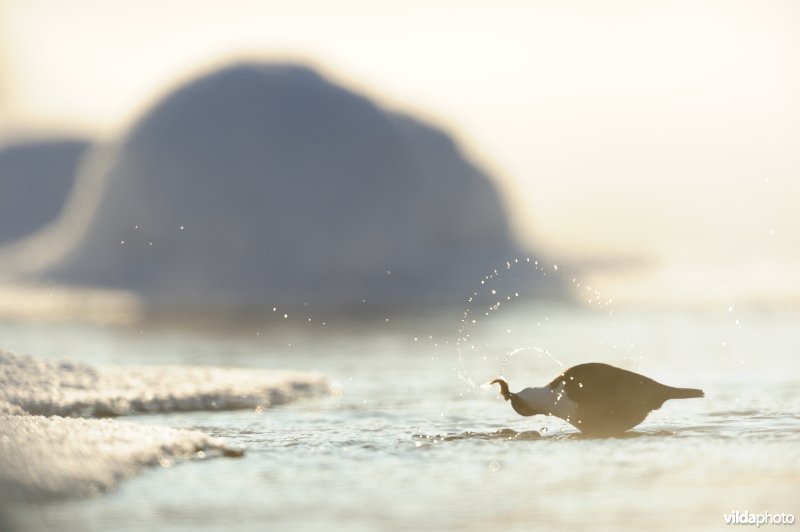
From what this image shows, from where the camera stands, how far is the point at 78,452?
12797 millimetres

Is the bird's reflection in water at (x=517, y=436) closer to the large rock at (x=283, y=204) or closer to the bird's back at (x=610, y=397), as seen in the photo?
the bird's back at (x=610, y=397)

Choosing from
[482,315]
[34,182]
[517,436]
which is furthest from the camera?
[34,182]

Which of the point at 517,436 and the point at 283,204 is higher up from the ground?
the point at 283,204

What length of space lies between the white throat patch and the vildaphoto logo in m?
5.15

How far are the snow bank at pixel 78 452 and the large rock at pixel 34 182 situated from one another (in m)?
139

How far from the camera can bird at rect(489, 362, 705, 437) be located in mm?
15492

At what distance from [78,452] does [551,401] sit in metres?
6.06

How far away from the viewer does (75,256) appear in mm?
111312

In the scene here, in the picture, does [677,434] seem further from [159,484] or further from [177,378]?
[177,378]

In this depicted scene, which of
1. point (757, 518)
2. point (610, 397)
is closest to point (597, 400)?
point (610, 397)

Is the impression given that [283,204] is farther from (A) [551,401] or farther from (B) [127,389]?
(A) [551,401]

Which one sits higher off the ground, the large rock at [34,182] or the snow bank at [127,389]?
the large rock at [34,182]

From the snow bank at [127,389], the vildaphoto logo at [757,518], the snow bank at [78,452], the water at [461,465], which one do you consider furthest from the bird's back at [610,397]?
the snow bank at [127,389]

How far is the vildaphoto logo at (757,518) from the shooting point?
10047 mm
